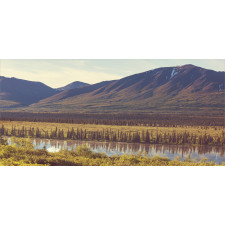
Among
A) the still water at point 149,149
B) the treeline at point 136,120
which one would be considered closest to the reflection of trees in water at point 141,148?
the still water at point 149,149

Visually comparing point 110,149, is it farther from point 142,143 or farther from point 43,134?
point 43,134

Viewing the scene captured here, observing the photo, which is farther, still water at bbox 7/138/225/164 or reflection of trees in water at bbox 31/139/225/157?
reflection of trees in water at bbox 31/139/225/157

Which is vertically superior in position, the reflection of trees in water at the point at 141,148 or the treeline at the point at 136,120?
the treeline at the point at 136,120

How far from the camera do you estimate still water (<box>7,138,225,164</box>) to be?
3312 cm

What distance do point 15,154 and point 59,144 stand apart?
83.2ft

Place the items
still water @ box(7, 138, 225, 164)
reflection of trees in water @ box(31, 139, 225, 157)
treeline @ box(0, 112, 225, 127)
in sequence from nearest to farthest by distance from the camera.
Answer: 1. still water @ box(7, 138, 225, 164)
2. reflection of trees in water @ box(31, 139, 225, 157)
3. treeline @ box(0, 112, 225, 127)

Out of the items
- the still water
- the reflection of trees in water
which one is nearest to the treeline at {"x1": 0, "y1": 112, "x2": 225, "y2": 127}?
the reflection of trees in water

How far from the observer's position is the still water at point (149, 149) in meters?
33.1

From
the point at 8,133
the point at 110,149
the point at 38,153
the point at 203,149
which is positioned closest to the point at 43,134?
the point at 8,133

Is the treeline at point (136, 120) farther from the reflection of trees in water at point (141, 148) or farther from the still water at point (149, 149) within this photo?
the still water at point (149, 149)

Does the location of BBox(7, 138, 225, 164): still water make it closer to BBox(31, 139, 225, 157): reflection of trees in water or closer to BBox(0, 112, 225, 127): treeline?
BBox(31, 139, 225, 157): reflection of trees in water

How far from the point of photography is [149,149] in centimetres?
3603

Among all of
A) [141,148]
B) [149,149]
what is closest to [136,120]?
[141,148]

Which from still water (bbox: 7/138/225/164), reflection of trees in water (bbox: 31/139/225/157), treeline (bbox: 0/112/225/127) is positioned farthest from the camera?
treeline (bbox: 0/112/225/127)
